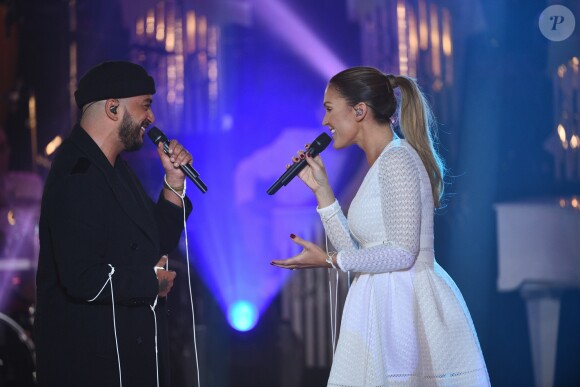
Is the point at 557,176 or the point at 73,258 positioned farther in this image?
the point at 557,176

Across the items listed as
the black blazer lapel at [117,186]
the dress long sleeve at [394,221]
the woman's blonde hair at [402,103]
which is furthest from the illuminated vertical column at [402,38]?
the black blazer lapel at [117,186]

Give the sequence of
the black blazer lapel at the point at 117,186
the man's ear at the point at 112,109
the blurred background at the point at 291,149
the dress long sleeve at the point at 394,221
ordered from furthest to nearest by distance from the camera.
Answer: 1. the blurred background at the point at 291,149
2. the man's ear at the point at 112,109
3. the black blazer lapel at the point at 117,186
4. the dress long sleeve at the point at 394,221

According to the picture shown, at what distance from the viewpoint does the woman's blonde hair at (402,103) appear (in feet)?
8.13

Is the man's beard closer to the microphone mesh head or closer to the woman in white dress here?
the microphone mesh head

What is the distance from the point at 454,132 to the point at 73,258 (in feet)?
8.32

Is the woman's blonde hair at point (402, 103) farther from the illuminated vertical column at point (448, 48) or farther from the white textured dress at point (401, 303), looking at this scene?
the illuminated vertical column at point (448, 48)

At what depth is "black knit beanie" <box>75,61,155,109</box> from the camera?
2508mm

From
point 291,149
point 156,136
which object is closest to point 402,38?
point 291,149

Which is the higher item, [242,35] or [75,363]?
[242,35]

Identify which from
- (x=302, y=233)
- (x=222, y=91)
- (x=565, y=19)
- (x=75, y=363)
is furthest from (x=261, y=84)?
(x=75, y=363)

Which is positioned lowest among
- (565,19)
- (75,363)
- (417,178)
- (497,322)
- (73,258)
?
(497,322)

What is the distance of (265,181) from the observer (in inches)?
171

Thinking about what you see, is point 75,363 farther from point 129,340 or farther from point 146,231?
point 146,231

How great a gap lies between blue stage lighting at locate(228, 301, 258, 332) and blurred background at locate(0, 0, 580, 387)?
0.5 inches
